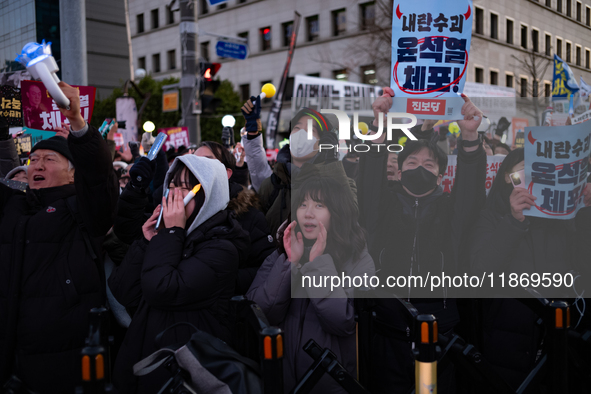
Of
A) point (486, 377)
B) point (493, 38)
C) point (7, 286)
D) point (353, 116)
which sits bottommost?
point (486, 377)

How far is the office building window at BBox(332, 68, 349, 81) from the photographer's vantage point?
1141 inches

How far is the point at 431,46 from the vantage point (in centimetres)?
244

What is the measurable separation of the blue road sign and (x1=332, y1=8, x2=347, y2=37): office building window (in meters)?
21.2

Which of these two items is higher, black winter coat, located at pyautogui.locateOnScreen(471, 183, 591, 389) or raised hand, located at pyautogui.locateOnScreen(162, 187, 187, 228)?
raised hand, located at pyautogui.locateOnScreen(162, 187, 187, 228)

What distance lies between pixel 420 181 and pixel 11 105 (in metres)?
3.50

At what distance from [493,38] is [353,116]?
1089 inches

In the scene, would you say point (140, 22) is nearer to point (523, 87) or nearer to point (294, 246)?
point (523, 87)

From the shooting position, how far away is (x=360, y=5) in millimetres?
28734

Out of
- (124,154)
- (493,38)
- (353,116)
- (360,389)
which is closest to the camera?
(360,389)

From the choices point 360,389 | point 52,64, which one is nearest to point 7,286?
point 52,64

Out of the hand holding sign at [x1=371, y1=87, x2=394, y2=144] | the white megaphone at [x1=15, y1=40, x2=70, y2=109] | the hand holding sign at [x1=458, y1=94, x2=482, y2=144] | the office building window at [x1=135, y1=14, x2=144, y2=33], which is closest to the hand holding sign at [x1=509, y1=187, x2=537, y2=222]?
the hand holding sign at [x1=458, y1=94, x2=482, y2=144]

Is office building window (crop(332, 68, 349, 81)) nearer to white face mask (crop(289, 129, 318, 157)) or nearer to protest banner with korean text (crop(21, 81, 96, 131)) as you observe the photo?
protest banner with korean text (crop(21, 81, 96, 131))

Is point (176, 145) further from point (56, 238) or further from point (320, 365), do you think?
point (320, 365)

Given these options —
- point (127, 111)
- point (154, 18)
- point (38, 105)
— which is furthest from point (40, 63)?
point (154, 18)
